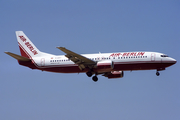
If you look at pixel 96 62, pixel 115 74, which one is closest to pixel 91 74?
pixel 96 62

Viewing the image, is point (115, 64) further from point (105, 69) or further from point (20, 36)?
point (20, 36)

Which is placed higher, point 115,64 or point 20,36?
point 20,36

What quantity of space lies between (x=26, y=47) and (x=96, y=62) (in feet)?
48.6

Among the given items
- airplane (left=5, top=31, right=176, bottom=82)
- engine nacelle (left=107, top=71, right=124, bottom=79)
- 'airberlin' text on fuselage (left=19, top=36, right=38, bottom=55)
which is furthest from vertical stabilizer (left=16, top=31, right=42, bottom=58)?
engine nacelle (left=107, top=71, right=124, bottom=79)

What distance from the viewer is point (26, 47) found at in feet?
205

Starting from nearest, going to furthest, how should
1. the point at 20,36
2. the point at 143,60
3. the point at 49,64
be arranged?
1. the point at 143,60
2. the point at 49,64
3. the point at 20,36

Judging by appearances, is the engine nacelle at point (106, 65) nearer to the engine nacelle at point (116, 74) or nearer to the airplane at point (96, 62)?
the airplane at point (96, 62)

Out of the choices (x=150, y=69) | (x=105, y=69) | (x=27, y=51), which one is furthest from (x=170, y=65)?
(x=27, y=51)

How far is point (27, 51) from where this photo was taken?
62.0m

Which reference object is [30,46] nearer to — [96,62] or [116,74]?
[96,62]

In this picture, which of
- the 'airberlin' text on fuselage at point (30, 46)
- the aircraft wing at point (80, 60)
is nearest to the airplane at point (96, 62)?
the aircraft wing at point (80, 60)

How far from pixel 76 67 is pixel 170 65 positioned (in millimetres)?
15868

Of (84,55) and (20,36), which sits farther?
(20,36)

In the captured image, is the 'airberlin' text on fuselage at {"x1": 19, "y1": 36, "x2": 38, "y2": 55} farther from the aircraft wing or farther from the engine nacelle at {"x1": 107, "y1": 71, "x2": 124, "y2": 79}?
the engine nacelle at {"x1": 107, "y1": 71, "x2": 124, "y2": 79}
